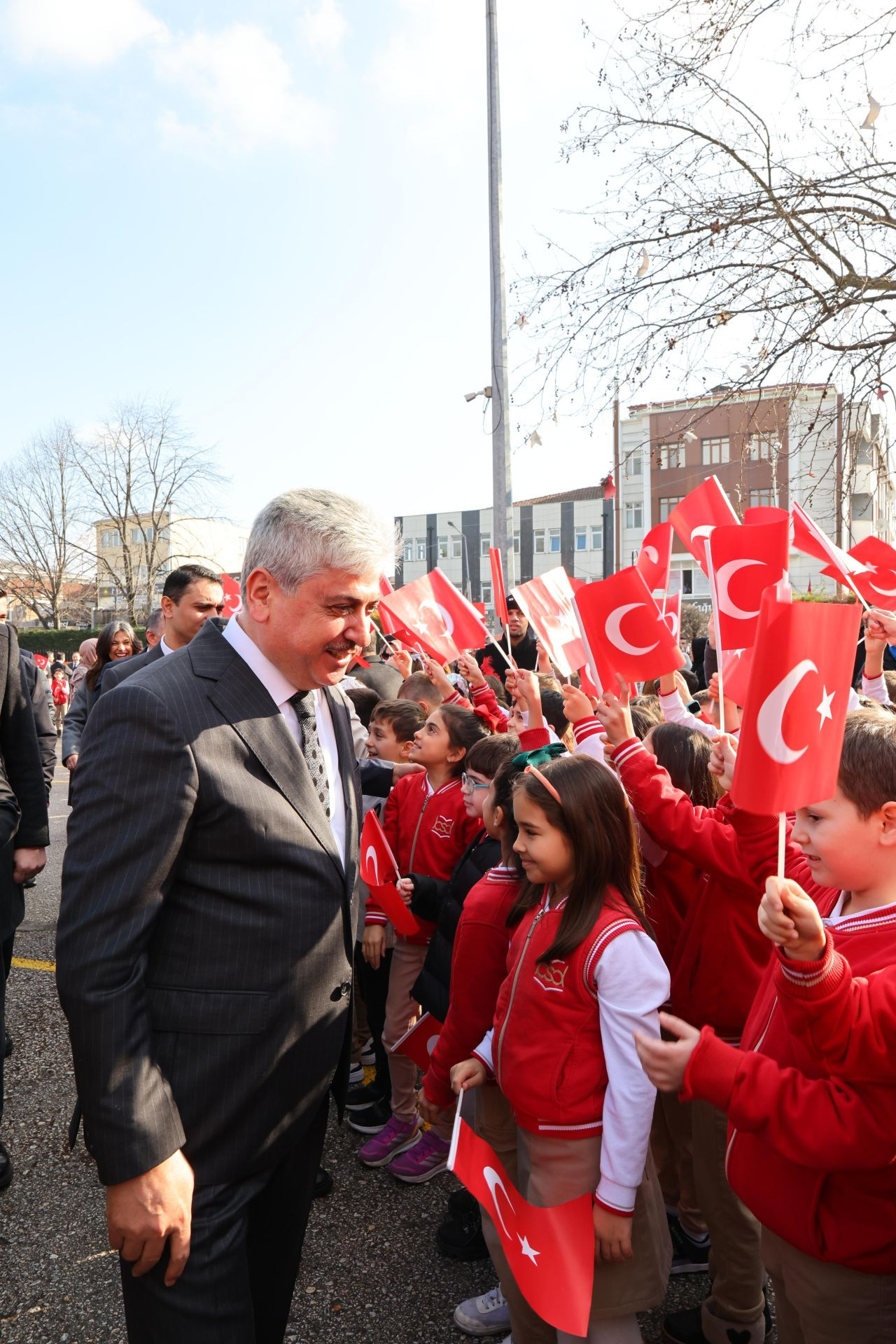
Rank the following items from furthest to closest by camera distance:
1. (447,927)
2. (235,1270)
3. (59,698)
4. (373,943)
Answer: (59,698) → (373,943) → (447,927) → (235,1270)

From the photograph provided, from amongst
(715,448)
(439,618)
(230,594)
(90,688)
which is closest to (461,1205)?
(439,618)

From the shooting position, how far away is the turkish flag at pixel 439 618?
5367 millimetres

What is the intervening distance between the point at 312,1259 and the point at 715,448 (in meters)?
39.4

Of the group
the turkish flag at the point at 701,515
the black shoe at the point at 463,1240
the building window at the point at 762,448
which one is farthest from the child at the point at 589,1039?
the building window at the point at 762,448

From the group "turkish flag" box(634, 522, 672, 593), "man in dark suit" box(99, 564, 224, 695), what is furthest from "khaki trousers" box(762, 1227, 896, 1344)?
"man in dark suit" box(99, 564, 224, 695)

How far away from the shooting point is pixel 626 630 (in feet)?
11.1

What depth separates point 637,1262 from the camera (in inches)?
85.9

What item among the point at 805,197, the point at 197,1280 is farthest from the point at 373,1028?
the point at 805,197

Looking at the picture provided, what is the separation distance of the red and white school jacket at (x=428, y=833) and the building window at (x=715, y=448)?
254 centimetres

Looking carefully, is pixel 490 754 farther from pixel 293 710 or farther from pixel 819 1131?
pixel 819 1131

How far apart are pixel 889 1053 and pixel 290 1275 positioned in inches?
54.1

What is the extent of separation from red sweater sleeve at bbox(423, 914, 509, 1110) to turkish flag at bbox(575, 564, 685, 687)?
3.91ft

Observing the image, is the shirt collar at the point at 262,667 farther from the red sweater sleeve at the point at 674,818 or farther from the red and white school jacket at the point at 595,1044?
the red sweater sleeve at the point at 674,818

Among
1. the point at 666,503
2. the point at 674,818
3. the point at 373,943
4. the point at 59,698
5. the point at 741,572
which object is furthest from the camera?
the point at 666,503
